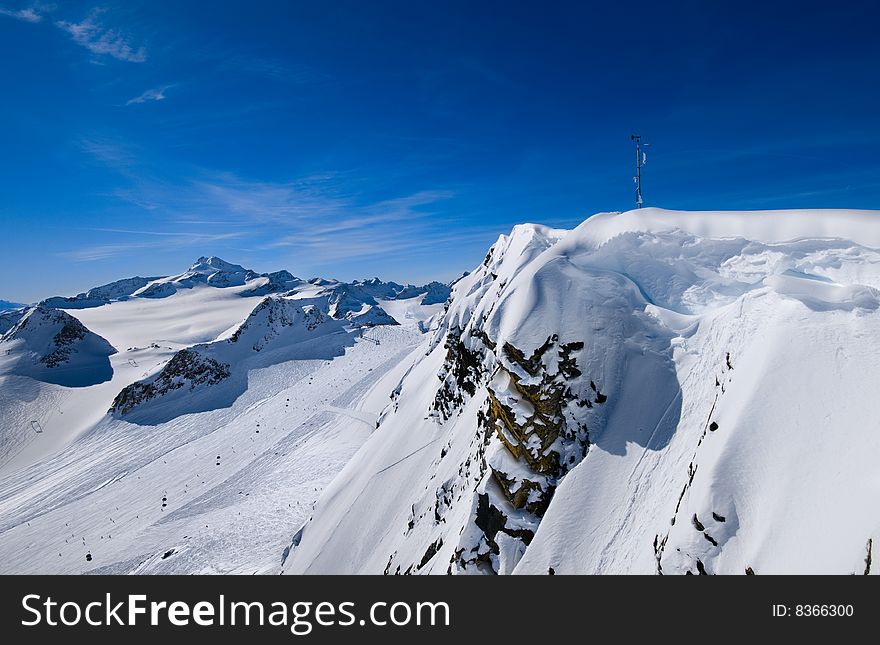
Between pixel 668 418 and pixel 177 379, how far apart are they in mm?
78449

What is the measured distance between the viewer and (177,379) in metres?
67.6

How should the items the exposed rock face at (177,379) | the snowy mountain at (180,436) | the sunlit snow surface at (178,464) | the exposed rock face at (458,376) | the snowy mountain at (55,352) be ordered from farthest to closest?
the snowy mountain at (55,352) < the exposed rock face at (177,379) < the snowy mountain at (180,436) < the sunlit snow surface at (178,464) < the exposed rock face at (458,376)

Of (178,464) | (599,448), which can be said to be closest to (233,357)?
(178,464)

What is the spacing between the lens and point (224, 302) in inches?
6919

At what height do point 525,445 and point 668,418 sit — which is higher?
point 668,418

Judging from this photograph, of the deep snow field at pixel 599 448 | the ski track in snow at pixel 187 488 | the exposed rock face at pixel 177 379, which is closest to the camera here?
the deep snow field at pixel 599 448

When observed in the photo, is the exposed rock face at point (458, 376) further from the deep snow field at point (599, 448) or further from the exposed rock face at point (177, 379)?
the exposed rock face at point (177, 379)

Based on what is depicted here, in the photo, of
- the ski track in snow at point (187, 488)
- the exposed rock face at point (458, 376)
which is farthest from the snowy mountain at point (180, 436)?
the exposed rock face at point (458, 376)

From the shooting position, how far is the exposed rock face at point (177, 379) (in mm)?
61656

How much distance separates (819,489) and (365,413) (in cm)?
4606

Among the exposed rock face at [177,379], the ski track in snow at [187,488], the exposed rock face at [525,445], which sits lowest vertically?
the ski track in snow at [187,488]

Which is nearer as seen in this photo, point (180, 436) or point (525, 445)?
point (525, 445)

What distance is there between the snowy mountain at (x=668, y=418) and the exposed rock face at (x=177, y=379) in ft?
189

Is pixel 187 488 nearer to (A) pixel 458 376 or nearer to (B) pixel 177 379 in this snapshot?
(A) pixel 458 376
